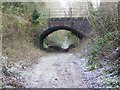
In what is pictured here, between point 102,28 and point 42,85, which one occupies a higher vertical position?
point 102,28

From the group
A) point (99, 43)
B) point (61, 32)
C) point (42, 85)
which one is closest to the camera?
point (42, 85)

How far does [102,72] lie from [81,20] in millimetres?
13650

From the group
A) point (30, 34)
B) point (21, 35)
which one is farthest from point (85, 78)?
point (30, 34)

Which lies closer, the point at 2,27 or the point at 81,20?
the point at 2,27

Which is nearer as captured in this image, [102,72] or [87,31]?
[102,72]

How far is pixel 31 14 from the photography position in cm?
2309

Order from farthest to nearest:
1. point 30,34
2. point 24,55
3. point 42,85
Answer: point 30,34 → point 24,55 → point 42,85

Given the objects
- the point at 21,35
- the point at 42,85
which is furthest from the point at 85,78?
the point at 21,35

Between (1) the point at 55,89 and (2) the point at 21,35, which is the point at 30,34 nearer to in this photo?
(2) the point at 21,35

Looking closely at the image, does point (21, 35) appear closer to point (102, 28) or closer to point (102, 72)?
point (102, 28)

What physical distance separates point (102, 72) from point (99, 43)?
4.08 metres

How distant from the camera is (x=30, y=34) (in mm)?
22797

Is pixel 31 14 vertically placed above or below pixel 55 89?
above

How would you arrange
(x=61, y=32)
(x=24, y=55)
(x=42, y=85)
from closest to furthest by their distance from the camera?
1. (x=42, y=85)
2. (x=24, y=55)
3. (x=61, y=32)
